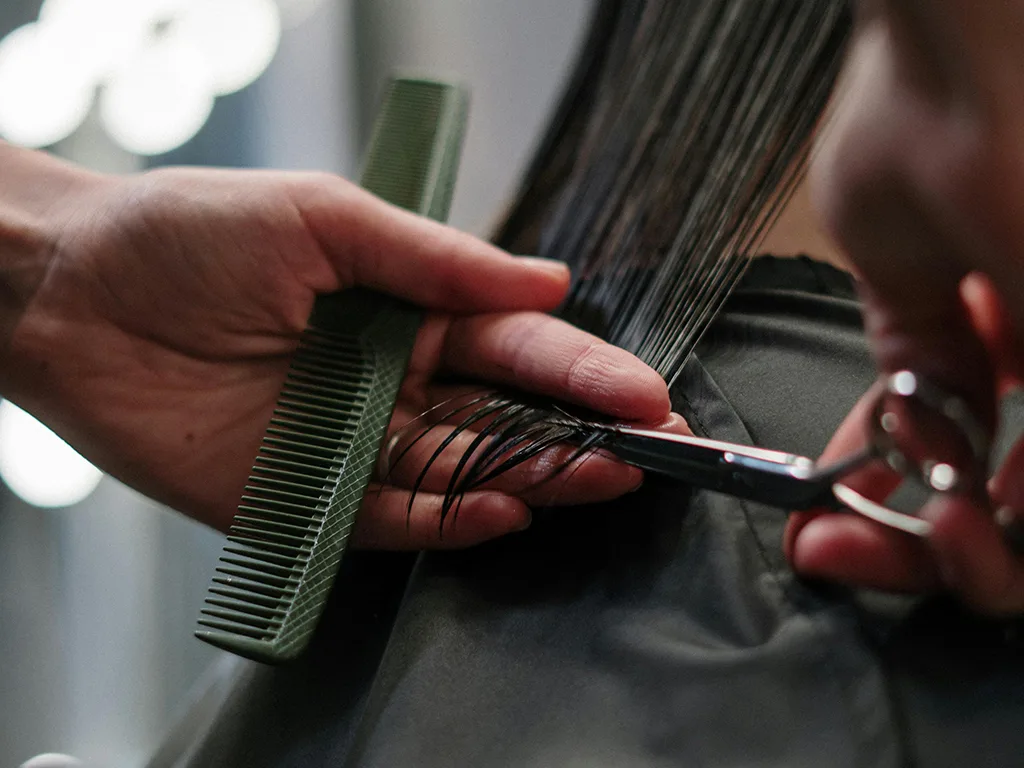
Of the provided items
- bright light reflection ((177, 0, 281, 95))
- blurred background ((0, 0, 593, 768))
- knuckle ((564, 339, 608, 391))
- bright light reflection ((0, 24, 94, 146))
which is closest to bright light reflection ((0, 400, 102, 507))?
blurred background ((0, 0, 593, 768))

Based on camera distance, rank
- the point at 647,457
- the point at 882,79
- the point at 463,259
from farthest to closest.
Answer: the point at 463,259 → the point at 647,457 → the point at 882,79

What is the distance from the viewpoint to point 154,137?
1.27 metres

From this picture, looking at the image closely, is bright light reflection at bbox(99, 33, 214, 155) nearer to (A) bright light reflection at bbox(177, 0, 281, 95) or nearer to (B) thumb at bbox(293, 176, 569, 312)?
(A) bright light reflection at bbox(177, 0, 281, 95)

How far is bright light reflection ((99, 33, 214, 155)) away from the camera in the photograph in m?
1.24

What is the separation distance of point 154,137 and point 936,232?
3.84 ft

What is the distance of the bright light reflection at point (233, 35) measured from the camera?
128 centimetres

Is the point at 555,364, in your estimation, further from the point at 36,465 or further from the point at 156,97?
the point at 156,97

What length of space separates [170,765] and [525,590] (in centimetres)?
36

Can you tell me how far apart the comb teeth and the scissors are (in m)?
0.22

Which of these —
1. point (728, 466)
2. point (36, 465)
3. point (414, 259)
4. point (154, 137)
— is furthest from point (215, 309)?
point (154, 137)

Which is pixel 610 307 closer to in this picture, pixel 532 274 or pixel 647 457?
pixel 532 274

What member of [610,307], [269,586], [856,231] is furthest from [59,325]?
[856,231]

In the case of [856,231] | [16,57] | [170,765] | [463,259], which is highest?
[856,231]

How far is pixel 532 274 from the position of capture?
2.02 feet
